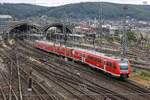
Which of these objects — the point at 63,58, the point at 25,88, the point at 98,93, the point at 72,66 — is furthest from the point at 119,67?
the point at 63,58

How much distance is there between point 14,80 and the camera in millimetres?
38594

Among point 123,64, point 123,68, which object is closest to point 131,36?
point 123,64

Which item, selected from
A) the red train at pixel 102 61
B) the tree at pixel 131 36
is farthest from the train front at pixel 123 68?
the tree at pixel 131 36

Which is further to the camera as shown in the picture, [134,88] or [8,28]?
[8,28]

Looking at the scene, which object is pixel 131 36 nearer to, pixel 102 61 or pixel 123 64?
pixel 102 61

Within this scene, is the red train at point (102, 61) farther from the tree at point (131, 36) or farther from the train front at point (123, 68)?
the tree at point (131, 36)

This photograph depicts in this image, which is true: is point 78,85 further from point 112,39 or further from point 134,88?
point 112,39

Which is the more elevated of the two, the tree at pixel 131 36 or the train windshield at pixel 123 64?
the train windshield at pixel 123 64

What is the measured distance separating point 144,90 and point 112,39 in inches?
3765

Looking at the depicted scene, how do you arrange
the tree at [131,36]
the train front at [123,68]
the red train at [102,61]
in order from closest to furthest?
1. the train front at [123,68]
2. the red train at [102,61]
3. the tree at [131,36]

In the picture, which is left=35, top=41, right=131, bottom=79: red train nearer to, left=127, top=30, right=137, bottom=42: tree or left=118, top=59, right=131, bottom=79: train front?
left=118, top=59, right=131, bottom=79: train front

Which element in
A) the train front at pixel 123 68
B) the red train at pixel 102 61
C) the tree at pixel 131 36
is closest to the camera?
the train front at pixel 123 68

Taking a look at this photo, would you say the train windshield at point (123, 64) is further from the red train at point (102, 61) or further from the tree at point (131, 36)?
the tree at point (131, 36)

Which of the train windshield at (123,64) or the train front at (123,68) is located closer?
the train front at (123,68)
